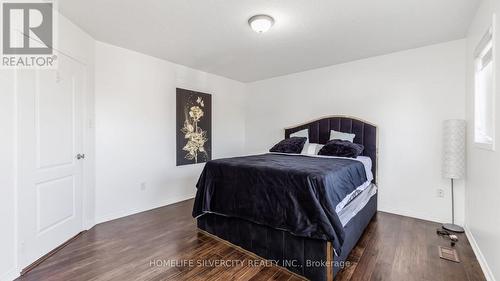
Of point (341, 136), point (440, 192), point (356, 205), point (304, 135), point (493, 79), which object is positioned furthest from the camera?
point (304, 135)

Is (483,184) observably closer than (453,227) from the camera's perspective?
Yes

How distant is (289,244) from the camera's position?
80.2 inches

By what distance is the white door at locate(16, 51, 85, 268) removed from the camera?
2.06 m

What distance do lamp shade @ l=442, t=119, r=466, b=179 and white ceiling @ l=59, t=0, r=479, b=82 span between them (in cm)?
119

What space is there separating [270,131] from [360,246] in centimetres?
311

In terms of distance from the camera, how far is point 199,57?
12.4ft

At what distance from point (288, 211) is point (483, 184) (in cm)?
186

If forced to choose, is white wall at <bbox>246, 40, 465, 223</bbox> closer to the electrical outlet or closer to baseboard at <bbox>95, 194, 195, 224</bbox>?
the electrical outlet

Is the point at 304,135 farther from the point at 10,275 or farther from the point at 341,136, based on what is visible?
the point at 10,275

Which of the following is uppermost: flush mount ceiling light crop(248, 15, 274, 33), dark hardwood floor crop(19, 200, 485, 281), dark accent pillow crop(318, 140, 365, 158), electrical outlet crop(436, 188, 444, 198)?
flush mount ceiling light crop(248, 15, 274, 33)

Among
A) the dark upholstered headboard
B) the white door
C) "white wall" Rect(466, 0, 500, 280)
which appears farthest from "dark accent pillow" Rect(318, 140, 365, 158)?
the white door

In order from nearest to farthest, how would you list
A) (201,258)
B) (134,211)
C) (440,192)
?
(201,258) → (440,192) → (134,211)

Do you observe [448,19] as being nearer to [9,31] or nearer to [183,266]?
[183,266]

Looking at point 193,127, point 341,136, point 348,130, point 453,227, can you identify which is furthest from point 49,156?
point 453,227
